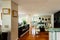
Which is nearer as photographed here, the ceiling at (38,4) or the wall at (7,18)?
the wall at (7,18)

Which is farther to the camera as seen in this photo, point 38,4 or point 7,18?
point 38,4

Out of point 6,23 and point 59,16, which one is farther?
A: point 59,16

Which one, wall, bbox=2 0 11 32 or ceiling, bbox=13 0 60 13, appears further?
ceiling, bbox=13 0 60 13

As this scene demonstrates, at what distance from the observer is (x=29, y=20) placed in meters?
19.4

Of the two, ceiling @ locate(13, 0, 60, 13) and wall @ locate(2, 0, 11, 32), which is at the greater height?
ceiling @ locate(13, 0, 60, 13)

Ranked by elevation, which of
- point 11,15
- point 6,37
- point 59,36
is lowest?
point 6,37

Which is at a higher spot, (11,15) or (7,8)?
(7,8)

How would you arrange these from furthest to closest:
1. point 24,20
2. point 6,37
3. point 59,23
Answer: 1. point 24,20
2. point 59,23
3. point 6,37

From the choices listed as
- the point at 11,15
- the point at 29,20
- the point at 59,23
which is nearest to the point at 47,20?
the point at 29,20

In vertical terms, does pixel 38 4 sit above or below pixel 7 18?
above

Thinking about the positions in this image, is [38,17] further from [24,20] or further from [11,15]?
[11,15]

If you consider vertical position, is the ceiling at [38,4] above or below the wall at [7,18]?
above

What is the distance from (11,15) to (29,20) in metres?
14.0

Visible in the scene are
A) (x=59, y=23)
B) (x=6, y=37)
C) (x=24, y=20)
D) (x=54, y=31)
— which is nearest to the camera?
(x=54, y=31)
